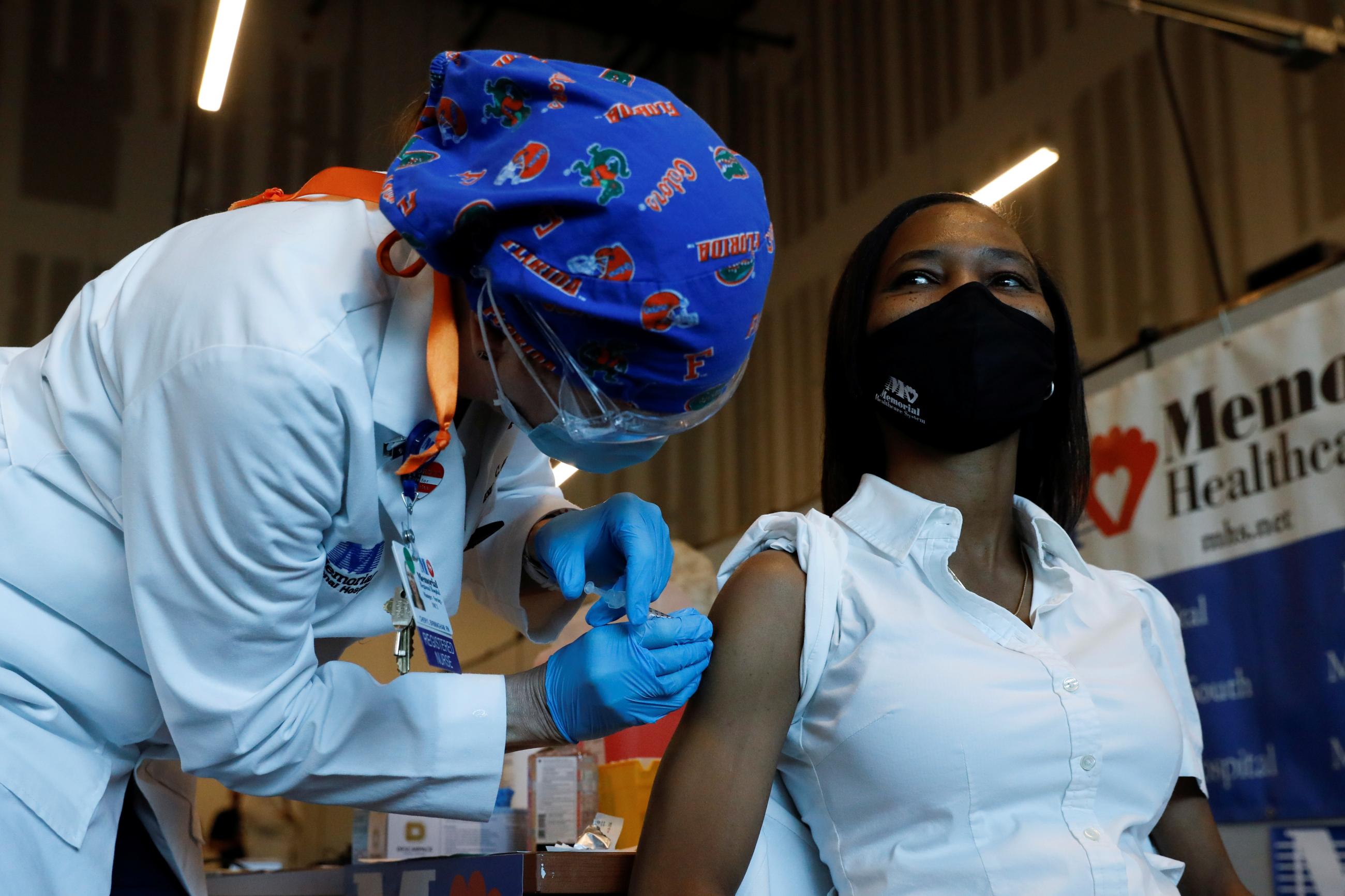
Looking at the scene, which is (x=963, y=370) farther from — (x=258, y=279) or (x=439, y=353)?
(x=258, y=279)

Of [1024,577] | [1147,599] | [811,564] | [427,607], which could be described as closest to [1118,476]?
[1147,599]

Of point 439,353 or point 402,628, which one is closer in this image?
point 439,353

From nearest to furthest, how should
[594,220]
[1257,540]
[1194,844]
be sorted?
[594,220] < [1194,844] < [1257,540]

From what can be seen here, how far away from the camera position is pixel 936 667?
129 centimetres

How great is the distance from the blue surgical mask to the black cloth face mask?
46cm

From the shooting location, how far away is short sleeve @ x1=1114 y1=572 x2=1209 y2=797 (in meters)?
1.51

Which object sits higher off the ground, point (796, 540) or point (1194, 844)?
point (796, 540)

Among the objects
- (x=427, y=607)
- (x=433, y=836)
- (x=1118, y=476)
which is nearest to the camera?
(x=427, y=607)

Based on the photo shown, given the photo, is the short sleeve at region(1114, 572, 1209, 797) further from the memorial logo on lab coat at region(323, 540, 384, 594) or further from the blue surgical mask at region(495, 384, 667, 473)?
the memorial logo on lab coat at region(323, 540, 384, 594)

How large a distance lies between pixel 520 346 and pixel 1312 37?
290 centimetres

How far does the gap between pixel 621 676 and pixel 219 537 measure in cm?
38

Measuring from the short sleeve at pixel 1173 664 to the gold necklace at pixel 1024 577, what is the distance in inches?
5.8

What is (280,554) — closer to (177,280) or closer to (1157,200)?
(177,280)

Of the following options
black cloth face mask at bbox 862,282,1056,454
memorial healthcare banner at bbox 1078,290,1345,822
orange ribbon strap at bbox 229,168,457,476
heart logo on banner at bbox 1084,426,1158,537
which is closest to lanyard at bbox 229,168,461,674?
orange ribbon strap at bbox 229,168,457,476
